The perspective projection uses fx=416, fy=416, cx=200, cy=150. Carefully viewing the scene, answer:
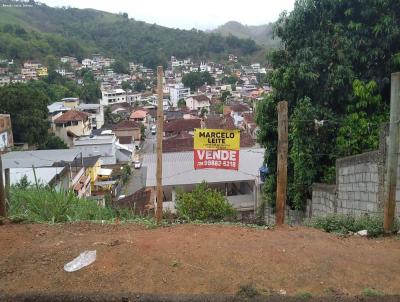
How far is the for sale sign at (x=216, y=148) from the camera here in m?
5.79

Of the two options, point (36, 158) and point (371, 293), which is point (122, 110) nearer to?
point (36, 158)

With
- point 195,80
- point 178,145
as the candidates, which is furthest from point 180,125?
point 195,80

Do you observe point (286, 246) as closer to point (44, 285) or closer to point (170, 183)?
point (44, 285)

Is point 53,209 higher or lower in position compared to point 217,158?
lower

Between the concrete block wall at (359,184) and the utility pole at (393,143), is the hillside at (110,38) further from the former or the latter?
the utility pole at (393,143)

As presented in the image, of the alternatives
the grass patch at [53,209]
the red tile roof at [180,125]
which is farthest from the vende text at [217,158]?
the red tile roof at [180,125]

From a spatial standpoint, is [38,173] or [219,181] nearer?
[219,181]

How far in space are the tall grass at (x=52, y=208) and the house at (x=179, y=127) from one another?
34.4m

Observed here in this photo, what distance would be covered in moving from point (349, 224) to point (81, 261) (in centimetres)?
340

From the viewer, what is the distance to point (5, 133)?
94.5 feet

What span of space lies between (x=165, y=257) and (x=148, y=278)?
387mm

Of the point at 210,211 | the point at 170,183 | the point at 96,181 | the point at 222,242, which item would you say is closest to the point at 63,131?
the point at 96,181

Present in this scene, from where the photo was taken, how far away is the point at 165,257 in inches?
159

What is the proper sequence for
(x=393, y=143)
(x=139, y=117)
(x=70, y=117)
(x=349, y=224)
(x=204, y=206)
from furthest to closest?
(x=139, y=117) → (x=70, y=117) → (x=204, y=206) → (x=349, y=224) → (x=393, y=143)
